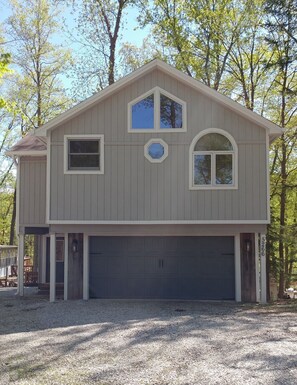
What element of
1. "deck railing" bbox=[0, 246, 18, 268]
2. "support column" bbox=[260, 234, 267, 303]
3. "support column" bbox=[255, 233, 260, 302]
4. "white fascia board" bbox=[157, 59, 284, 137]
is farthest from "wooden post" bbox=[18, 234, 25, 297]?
"deck railing" bbox=[0, 246, 18, 268]

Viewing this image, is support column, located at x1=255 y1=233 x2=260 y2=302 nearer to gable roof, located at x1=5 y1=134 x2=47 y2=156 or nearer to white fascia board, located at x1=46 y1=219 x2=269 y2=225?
white fascia board, located at x1=46 y1=219 x2=269 y2=225

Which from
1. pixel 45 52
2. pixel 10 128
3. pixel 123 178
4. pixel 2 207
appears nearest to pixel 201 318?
pixel 123 178

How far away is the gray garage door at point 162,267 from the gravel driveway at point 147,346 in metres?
2.02

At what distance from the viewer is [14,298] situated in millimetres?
14781

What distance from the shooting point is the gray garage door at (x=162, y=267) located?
1404cm

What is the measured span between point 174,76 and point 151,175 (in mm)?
2912

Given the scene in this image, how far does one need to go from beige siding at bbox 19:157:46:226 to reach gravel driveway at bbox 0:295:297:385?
3.95m

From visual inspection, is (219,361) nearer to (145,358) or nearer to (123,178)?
(145,358)

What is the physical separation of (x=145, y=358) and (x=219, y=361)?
1066 mm

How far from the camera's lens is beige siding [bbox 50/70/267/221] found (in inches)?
517

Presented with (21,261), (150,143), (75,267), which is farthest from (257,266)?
(21,261)

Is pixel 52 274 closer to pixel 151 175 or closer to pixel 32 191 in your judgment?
pixel 32 191

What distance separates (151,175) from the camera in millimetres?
13211

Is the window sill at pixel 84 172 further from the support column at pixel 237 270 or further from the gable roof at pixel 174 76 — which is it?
the support column at pixel 237 270
